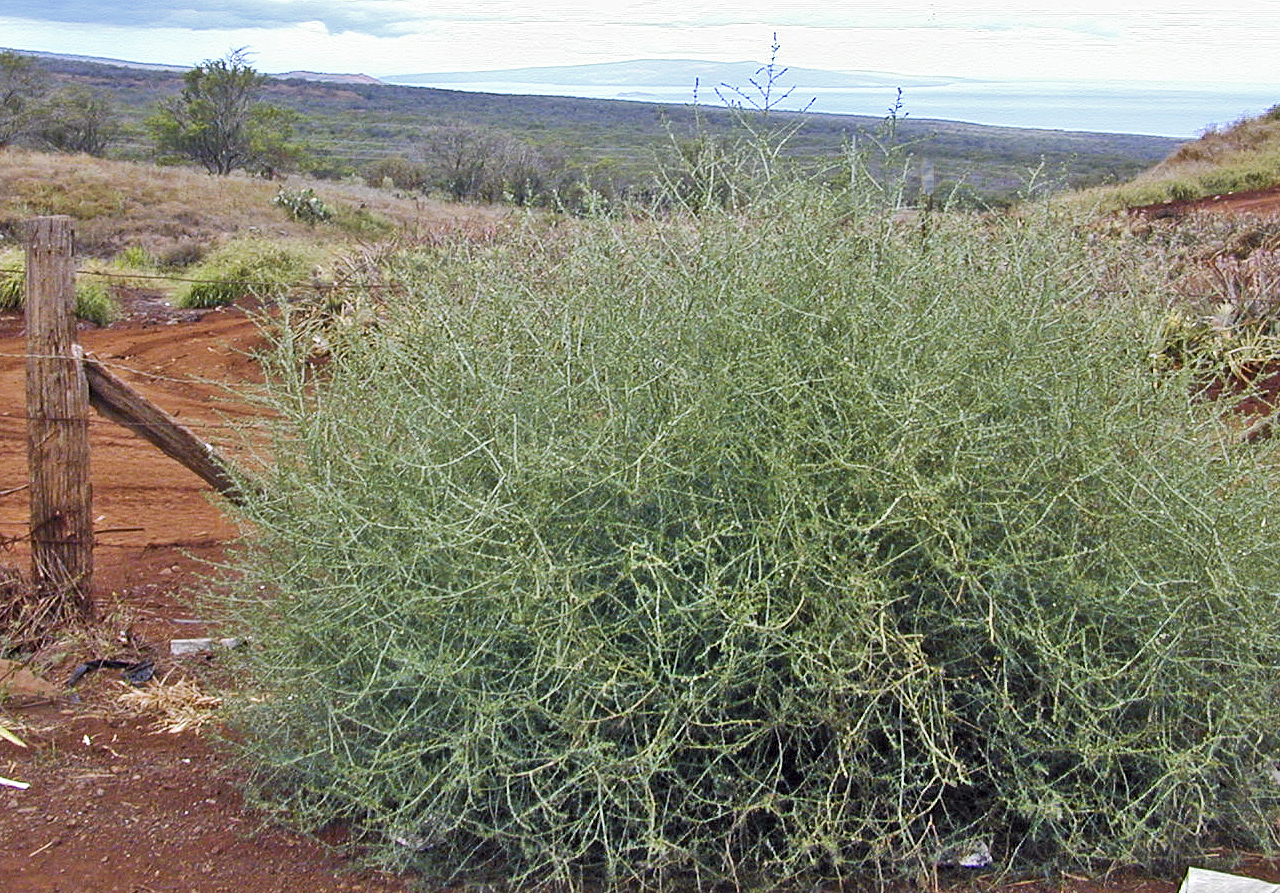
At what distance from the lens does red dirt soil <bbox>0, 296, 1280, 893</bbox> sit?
3301 mm

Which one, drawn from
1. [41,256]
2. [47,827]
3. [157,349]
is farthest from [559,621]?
[157,349]

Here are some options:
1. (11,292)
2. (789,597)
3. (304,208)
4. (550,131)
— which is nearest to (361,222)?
(304,208)

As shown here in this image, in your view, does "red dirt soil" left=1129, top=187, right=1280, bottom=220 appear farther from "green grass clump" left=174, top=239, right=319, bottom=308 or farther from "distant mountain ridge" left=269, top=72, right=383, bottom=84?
"distant mountain ridge" left=269, top=72, right=383, bottom=84

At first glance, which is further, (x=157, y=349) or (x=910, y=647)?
(x=157, y=349)

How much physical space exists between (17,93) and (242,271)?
99.6 ft

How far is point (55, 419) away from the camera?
195 inches

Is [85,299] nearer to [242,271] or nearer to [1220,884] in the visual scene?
[242,271]

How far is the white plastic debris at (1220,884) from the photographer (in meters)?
3.08

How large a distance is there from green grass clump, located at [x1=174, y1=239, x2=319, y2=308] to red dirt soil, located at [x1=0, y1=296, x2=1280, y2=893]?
6.65 m

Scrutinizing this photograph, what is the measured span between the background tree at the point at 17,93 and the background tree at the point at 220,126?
3.61 m

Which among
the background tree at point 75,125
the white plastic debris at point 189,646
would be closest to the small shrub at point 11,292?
the white plastic debris at point 189,646

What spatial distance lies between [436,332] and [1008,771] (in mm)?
1968

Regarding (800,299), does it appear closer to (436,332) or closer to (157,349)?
(436,332)

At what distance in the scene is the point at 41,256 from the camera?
492 centimetres
